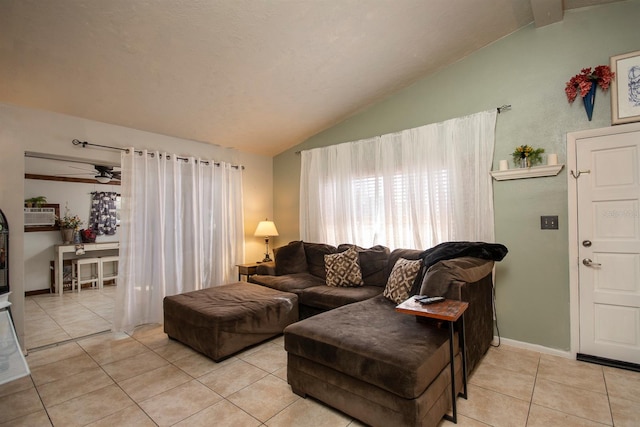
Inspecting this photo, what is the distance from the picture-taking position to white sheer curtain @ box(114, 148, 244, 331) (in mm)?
3410

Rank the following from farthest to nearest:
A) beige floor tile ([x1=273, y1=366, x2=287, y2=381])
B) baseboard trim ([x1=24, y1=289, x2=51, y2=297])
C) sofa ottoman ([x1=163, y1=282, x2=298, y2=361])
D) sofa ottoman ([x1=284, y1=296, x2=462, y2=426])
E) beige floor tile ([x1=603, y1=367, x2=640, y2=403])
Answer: baseboard trim ([x1=24, y1=289, x2=51, y2=297]) → sofa ottoman ([x1=163, y1=282, x2=298, y2=361]) → beige floor tile ([x1=273, y1=366, x2=287, y2=381]) → beige floor tile ([x1=603, y1=367, x2=640, y2=403]) → sofa ottoman ([x1=284, y1=296, x2=462, y2=426])

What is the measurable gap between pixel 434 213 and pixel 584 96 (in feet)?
5.22

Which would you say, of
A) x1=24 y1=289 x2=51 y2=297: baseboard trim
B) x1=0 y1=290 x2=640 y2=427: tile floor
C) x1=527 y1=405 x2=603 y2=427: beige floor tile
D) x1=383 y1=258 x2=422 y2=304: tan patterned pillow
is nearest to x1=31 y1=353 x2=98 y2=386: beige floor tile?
x1=0 y1=290 x2=640 y2=427: tile floor

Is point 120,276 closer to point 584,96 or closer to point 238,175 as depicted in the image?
point 238,175

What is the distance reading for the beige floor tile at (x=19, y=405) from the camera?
1.92 meters

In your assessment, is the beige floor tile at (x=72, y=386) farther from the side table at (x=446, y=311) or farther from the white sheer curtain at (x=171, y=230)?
the side table at (x=446, y=311)

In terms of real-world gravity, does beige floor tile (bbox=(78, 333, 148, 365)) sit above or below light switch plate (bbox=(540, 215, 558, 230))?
below

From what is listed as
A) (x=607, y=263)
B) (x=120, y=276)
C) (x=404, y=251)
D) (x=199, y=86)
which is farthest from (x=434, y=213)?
(x=120, y=276)

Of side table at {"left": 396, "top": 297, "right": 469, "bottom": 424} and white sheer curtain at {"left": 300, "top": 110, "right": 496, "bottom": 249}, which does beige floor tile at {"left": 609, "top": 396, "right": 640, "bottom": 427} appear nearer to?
side table at {"left": 396, "top": 297, "right": 469, "bottom": 424}

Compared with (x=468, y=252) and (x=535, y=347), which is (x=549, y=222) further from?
(x=535, y=347)

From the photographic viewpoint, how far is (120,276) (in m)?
3.36

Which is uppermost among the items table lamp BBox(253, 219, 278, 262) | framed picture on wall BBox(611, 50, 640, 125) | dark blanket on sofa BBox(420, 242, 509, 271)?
framed picture on wall BBox(611, 50, 640, 125)

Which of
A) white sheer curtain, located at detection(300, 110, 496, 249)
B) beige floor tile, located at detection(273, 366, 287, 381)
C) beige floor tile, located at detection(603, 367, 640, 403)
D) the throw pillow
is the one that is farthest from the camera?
the throw pillow

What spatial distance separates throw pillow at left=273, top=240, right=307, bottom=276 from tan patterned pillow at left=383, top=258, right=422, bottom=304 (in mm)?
1601
